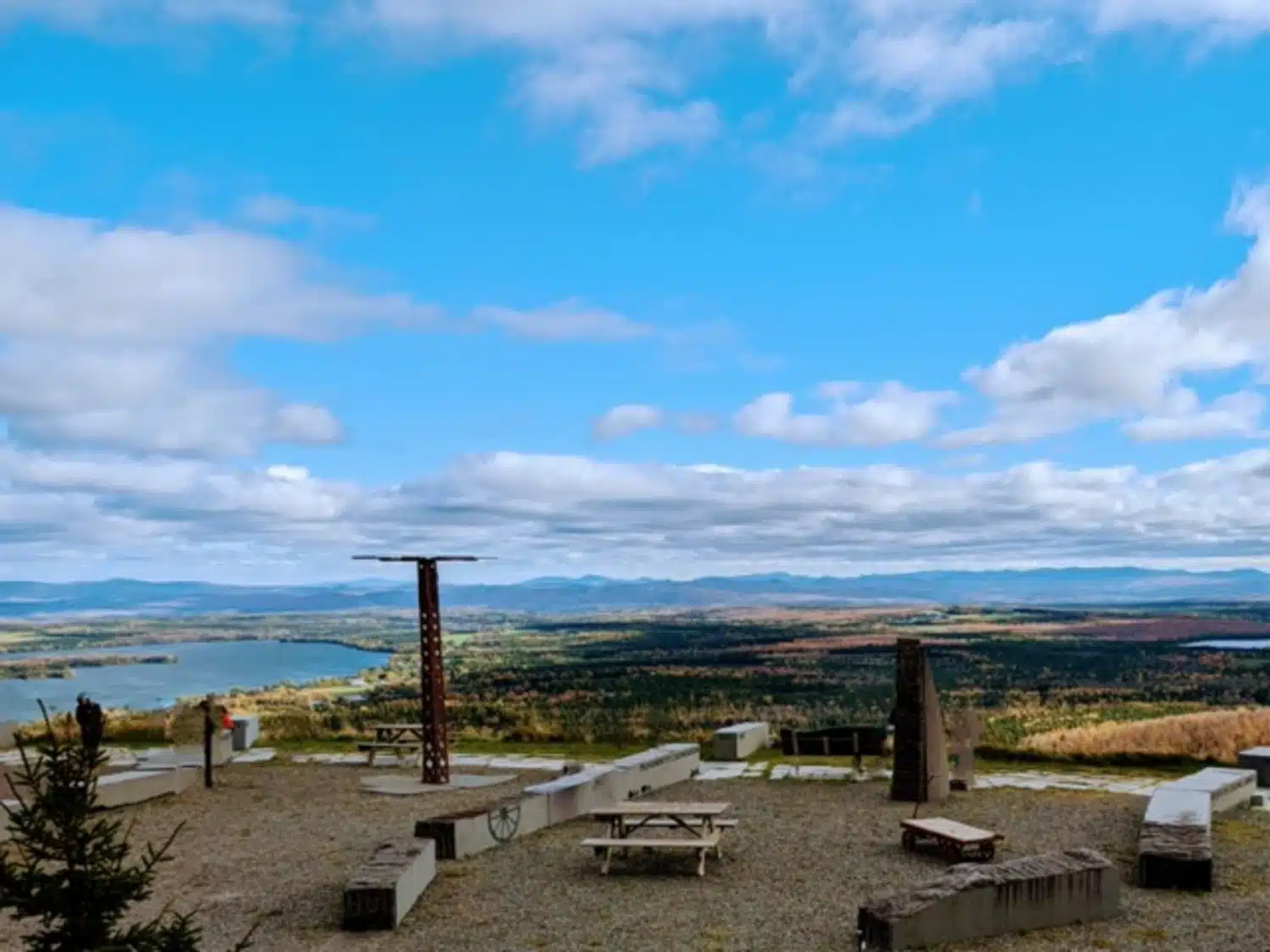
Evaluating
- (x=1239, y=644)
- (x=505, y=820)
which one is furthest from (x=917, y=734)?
(x=1239, y=644)

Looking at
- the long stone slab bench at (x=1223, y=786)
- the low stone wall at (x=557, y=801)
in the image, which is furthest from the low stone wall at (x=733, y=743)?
the long stone slab bench at (x=1223, y=786)

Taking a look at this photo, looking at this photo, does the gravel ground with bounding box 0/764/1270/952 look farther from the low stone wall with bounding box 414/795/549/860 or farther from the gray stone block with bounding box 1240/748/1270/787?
the gray stone block with bounding box 1240/748/1270/787

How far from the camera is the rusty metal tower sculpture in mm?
15570

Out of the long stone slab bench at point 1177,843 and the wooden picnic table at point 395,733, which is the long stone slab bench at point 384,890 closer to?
the long stone slab bench at point 1177,843

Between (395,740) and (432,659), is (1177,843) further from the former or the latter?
(395,740)

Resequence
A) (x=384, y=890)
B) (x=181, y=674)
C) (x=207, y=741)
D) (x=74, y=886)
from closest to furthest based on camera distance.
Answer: (x=74, y=886) < (x=384, y=890) < (x=207, y=741) < (x=181, y=674)

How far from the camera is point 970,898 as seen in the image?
8664 mm

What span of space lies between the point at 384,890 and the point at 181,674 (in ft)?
253

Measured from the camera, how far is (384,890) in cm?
911

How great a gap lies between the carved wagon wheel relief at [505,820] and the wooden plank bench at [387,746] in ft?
20.1

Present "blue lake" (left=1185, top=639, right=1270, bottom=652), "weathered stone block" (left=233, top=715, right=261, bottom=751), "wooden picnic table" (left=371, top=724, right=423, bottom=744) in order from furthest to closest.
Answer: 1. "blue lake" (left=1185, top=639, right=1270, bottom=652)
2. "weathered stone block" (left=233, top=715, right=261, bottom=751)
3. "wooden picnic table" (left=371, top=724, right=423, bottom=744)

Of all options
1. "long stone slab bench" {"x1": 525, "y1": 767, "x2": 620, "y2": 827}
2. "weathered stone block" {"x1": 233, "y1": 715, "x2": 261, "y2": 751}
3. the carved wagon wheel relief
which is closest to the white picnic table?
the carved wagon wheel relief

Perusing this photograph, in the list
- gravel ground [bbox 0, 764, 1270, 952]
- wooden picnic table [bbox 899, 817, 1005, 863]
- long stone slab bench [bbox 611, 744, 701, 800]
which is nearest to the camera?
gravel ground [bbox 0, 764, 1270, 952]

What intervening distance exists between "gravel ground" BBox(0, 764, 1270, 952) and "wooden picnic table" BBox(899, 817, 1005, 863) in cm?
23
